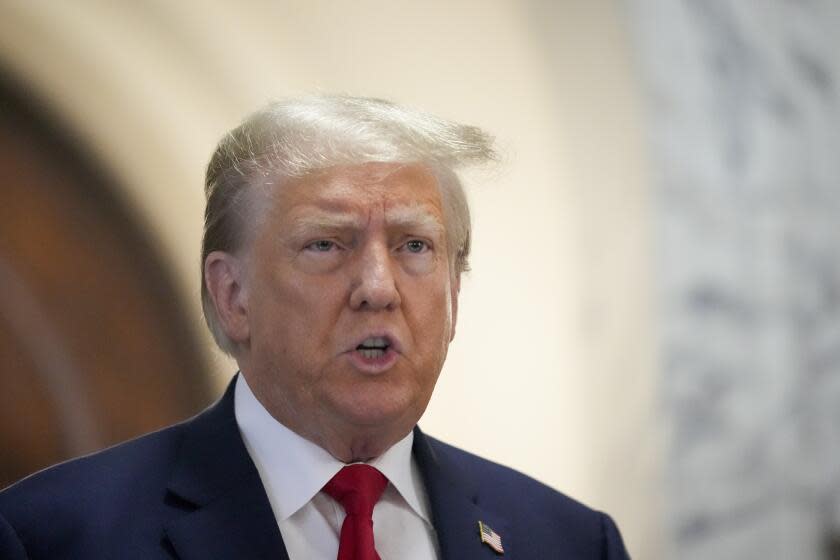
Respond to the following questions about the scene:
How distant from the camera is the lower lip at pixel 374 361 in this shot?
53.7 inches

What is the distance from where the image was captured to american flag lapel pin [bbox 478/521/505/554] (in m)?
1.52

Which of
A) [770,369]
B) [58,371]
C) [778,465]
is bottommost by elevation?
[778,465]

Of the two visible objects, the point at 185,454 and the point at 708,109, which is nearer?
the point at 185,454

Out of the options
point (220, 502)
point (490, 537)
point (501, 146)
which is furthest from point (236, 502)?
point (501, 146)

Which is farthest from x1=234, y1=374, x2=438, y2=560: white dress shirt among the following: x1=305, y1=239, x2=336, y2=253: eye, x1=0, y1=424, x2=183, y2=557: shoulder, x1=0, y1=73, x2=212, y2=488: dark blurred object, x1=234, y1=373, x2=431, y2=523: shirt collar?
x1=0, y1=73, x2=212, y2=488: dark blurred object

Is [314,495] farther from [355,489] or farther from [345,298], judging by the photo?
[345,298]

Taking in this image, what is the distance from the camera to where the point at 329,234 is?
1379mm

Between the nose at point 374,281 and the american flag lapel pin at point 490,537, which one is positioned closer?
the nose at point 374,281

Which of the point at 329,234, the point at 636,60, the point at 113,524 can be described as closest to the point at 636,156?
the point at 636,60

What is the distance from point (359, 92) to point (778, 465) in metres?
1.59

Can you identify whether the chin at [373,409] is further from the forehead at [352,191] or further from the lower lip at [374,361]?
the forehead at [352,191]

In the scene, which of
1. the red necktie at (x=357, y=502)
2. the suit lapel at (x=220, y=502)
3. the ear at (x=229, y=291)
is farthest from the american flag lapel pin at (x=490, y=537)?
the ear at (x=229, y=291)

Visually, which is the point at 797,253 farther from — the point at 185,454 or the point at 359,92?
the point at 185,454

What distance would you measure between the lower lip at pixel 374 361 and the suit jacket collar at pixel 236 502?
0.19 metres
